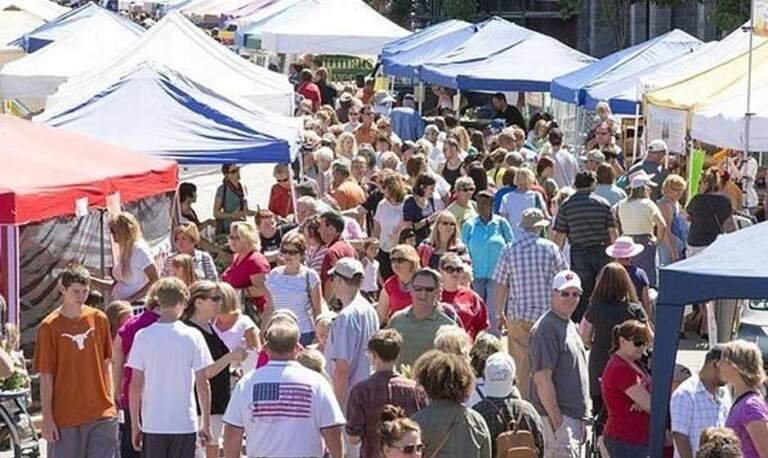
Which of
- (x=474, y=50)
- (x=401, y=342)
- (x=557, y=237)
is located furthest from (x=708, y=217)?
(x=474, y=50)

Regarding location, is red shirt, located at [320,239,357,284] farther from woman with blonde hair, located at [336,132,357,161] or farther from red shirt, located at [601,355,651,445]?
woman with blonde hair, located at [336,132,357,161]

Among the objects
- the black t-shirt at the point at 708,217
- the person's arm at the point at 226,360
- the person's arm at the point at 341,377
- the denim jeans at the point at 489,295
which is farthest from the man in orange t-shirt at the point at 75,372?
the black t-shirt at the point at 708,217

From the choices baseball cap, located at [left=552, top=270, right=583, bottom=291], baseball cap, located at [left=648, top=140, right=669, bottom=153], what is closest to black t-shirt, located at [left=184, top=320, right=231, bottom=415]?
baseball cap, located at [left=552, top=270, right=583, bottom=291]

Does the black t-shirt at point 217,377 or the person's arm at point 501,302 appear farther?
the person's arm at point 501,302

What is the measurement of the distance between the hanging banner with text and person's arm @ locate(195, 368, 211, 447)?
10228 millimetres

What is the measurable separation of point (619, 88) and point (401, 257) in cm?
1307

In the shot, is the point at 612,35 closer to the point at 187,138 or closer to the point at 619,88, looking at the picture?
the point at 619,88

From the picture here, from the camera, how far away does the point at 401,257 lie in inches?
475

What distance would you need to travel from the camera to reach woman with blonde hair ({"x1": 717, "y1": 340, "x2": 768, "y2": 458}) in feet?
28.6

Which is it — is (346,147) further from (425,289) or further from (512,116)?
(425,289)

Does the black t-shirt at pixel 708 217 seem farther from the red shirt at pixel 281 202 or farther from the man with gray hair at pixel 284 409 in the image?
the man with gray hair at pixel 284 409

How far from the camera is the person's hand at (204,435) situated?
410 inches

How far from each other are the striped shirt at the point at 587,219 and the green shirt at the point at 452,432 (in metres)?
6.69

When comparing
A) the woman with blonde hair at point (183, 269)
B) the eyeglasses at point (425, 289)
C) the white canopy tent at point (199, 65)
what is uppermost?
the white canopy tent at point (199, 65)
